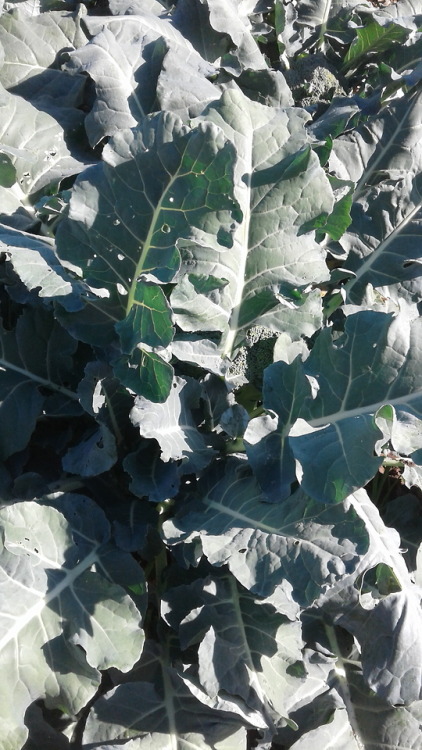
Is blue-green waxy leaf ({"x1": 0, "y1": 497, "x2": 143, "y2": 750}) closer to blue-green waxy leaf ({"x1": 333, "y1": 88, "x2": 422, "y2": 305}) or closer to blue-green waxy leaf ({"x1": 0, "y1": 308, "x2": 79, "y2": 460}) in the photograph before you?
blue-green waxy leaf ({"x1": 0, "y1": 308, "x2": 79, "y2": 460})

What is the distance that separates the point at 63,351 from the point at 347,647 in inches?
43.6

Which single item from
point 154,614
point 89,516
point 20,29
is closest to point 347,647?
point 154,614

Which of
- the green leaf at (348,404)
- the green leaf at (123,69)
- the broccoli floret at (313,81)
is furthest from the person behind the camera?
the broccoli floret at (313,81)

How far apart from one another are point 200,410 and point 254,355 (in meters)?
0.22

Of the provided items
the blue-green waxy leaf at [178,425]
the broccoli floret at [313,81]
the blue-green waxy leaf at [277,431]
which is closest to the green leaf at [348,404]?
the blue-green waxy leaf at [277,431]

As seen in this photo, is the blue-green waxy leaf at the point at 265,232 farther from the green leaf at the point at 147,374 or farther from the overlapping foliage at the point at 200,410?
the green leaf at the point at 147,374

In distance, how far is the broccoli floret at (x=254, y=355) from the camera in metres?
1.89

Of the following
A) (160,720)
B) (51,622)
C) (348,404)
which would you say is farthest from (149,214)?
(160,720)

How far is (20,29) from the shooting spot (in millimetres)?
2139

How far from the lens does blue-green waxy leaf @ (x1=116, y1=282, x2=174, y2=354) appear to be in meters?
1.48

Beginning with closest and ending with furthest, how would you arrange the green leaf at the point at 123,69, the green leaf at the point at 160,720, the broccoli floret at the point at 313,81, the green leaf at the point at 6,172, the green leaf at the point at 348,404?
the green leaf at the point at 348,404 → the green leaf at the point at 160,720 → the green leaf at the point at 6,172 → the green leaf at the point at 123,69 → the broccoli floret at the point at 313,81

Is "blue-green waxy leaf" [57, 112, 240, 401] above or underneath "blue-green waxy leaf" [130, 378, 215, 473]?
above

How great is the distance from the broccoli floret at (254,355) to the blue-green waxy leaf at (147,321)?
381mm

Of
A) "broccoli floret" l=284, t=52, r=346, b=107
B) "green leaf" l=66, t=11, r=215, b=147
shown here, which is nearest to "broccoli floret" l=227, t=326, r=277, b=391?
"green leaf" l=66, t=11, r=215, b=147
